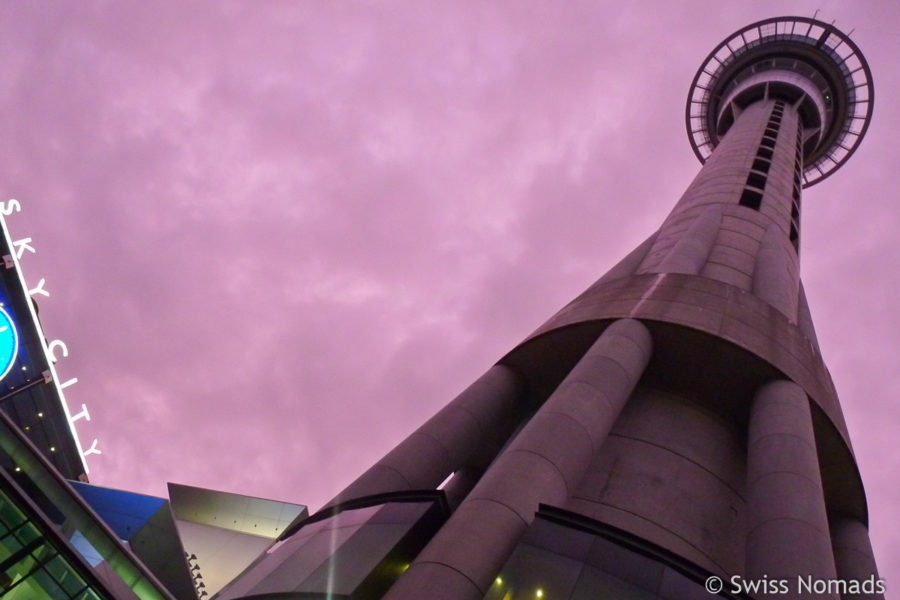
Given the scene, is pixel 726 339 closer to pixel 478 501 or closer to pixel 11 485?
pixel 478 501

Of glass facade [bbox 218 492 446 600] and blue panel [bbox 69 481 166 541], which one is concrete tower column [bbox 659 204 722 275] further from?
blue panel [bbox 69 481 166 541]

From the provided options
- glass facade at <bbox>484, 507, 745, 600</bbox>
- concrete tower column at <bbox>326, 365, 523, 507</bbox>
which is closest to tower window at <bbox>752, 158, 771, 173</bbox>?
concrete tower column at <bbox>326, 365, 523, 507</bbox>

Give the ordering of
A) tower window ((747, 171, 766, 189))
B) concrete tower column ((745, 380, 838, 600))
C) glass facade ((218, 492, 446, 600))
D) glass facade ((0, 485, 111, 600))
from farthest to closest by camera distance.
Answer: tower window ((747, 171, 766, 189)) < glass facade ((0, 485, 111, 600)) < concrete tower column ((745, 380, 838, 600)) < glass facade ((218, 492, 446, 600))

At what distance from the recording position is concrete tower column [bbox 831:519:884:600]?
21703 mm

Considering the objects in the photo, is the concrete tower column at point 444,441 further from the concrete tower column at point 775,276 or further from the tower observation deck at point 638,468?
the concrete tower column at point 775,276

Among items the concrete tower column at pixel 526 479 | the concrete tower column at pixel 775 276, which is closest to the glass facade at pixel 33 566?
the concrete tower column at pixel 526 479

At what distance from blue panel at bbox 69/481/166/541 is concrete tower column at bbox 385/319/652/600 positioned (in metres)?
31.0

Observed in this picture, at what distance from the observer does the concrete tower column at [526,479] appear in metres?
12.7

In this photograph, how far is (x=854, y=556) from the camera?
22641mm

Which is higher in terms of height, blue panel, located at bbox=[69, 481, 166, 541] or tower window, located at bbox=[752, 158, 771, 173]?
tower window, located at bbox=[752, 158, 771, 173]

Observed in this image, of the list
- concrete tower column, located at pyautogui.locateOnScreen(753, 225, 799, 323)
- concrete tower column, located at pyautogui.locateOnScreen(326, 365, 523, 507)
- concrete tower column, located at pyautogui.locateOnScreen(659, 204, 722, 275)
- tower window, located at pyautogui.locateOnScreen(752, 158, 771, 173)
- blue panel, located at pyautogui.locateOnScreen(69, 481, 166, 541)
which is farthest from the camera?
tower window, located at pyautogui.locateOnScreen(752, 158, 771, 173)

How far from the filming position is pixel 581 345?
82.5ft

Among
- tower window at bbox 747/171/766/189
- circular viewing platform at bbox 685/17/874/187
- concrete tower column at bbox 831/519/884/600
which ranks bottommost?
concrete tower column at bbox 831/519/884/600

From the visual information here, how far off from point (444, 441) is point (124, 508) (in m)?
27.8
